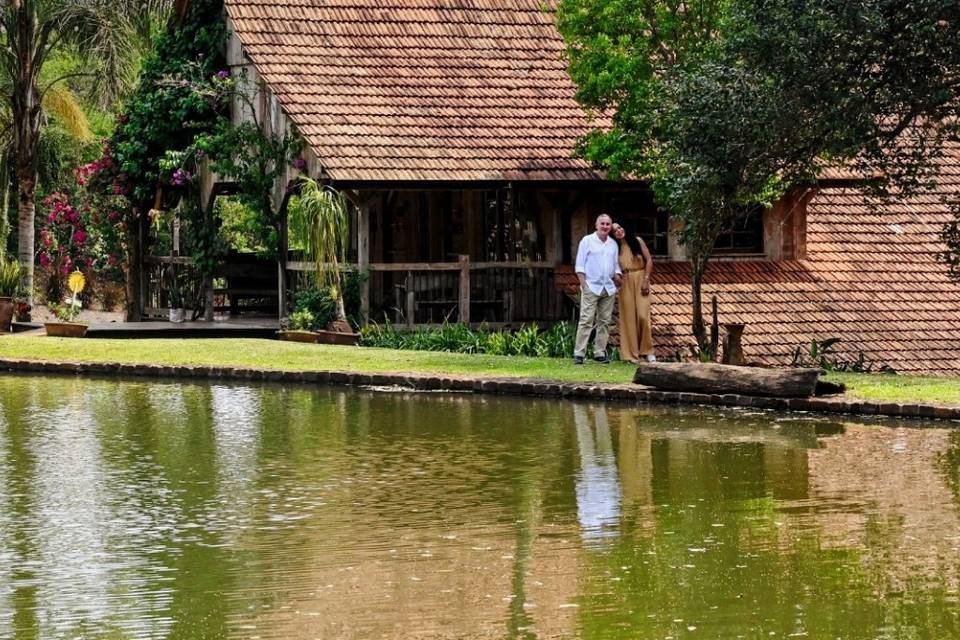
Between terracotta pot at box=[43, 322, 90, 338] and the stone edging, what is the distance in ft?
13.3

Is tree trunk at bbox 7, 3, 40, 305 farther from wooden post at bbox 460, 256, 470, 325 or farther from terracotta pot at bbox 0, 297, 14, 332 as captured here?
wooden post at bbox 460, 256, 470, 325

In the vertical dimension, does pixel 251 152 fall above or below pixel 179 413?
above

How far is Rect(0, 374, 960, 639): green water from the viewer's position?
29.2 feet

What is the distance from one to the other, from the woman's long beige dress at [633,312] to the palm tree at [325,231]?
5.13 m

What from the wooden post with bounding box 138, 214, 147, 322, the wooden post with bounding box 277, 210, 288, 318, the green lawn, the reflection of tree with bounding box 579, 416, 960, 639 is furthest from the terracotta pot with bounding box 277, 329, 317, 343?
the reflection of tree with bounding box 579, 416, 960, 639

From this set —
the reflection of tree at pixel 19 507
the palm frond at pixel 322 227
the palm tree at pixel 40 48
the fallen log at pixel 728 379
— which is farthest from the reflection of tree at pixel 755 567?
the palm tree at pixel 40 48

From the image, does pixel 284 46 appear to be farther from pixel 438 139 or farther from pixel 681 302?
pixel 681 302

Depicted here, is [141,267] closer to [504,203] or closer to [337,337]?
[504,203]

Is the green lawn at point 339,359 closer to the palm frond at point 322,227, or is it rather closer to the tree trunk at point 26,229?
the palm frond at point 322,227

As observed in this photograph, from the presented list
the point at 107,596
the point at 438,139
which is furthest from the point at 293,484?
the point at 438,139

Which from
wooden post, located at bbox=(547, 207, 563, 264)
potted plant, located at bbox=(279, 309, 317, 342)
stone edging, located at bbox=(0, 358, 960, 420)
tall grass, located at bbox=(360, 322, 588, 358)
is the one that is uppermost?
wooden post, located at bbox=(547, 207, 563, 264)

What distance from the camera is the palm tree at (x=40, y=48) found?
3158 cm

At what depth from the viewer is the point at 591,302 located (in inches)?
883

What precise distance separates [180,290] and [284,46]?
5.29m
